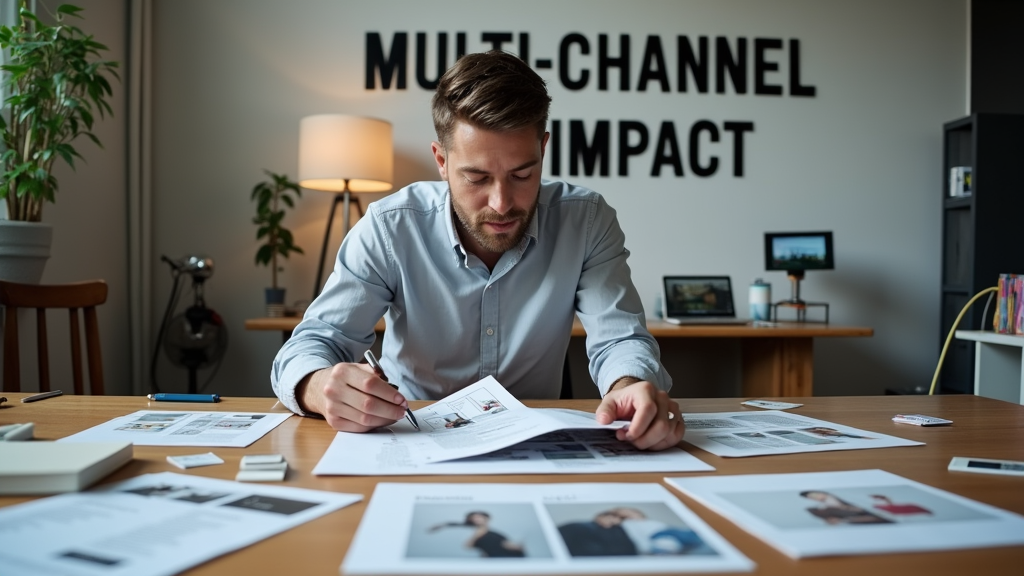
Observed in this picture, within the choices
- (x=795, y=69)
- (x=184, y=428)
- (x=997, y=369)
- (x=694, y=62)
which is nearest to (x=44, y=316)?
(x=184, y=428)

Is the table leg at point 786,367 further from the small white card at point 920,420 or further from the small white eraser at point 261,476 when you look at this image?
the small white eraser at point 261,476

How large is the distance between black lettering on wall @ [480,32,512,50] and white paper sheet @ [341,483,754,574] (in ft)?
9.42

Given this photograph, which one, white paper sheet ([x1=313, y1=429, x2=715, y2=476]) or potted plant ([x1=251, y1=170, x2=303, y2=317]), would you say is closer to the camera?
white paper sheet ([x1=313, y1=429, x2=715, y2=476])

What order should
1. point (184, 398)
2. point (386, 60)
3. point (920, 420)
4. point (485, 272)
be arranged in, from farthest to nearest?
point (386, 60)
point (485, 272)
point (184, 398)
point (920, 420)

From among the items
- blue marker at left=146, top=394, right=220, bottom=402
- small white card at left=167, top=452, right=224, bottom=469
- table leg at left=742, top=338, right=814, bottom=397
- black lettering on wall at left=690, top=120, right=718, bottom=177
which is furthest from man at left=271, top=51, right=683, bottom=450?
black lettering on wall at left=690, top=120, right=718, bottom=177

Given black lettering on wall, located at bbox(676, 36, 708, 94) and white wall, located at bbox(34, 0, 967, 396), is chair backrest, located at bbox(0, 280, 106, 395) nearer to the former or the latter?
white wall, located at bbox(34, 0, 967, 396)

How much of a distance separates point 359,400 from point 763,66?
10.0ft

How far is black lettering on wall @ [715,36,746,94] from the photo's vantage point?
3.29 m

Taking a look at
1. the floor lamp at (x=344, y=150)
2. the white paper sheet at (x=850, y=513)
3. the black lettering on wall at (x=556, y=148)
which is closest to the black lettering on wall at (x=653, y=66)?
the black lettering on wall at (x=556, y=148)

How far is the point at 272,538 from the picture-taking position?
557 mm

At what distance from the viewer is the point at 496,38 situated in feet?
10.6

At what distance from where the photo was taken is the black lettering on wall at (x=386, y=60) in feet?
10.5

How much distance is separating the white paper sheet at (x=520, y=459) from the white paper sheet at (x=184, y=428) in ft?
0.47

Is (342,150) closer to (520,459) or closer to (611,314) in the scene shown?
(611,314)
